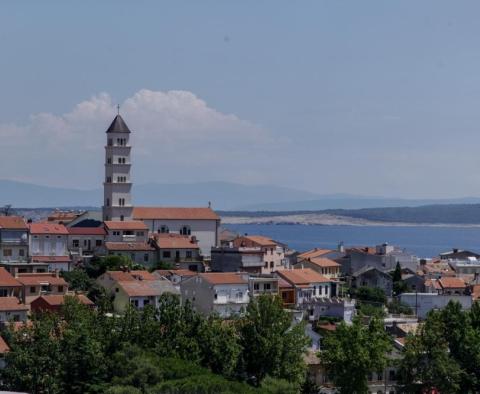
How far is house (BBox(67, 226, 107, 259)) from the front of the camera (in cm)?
5938

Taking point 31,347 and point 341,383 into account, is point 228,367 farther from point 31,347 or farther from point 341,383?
point 31,347

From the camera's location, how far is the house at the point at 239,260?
56.8 m

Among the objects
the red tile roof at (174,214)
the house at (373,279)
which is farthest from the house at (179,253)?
the house at (373,279)

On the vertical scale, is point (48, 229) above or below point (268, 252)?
above

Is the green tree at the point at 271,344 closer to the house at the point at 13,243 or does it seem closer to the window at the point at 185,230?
the house at the point at 13,243

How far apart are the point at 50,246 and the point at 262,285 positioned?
43.9ft

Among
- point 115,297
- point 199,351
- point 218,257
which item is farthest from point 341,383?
point 218,257

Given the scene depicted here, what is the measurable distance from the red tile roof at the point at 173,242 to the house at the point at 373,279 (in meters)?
9.64

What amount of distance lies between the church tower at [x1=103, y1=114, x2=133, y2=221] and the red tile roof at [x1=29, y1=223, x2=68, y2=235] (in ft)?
20.0

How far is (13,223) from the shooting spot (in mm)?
56000

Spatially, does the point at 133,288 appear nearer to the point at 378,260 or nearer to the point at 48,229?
the point at 48,229

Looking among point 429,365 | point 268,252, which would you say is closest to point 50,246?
point 268,252

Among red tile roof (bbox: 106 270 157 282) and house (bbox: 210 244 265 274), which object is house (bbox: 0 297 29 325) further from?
house (bbox: 210 244 265 274)

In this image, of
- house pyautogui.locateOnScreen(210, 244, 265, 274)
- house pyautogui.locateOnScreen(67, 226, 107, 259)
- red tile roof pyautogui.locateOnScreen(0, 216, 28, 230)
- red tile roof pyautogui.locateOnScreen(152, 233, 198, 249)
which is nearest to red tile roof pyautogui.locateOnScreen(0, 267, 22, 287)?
red tile roof pyautogui.locateOnScreen(0, 216, 28, 230)
